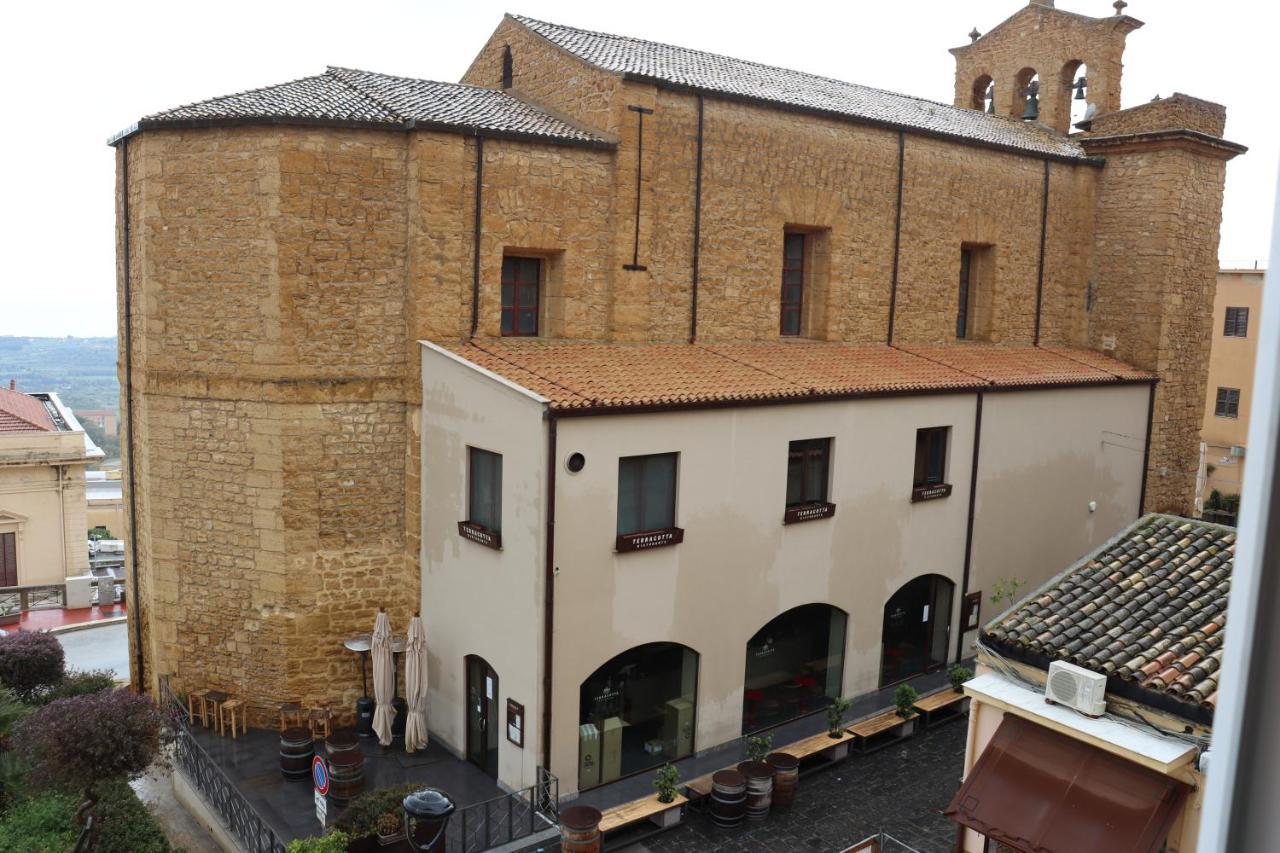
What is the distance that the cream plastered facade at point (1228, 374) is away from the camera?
124 ft

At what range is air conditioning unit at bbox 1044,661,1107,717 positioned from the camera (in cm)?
981

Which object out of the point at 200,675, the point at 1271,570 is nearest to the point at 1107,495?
the point at 200,675

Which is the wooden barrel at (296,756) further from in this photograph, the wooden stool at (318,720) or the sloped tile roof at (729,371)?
the sloped tile roof at (729,371)

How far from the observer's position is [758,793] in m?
13.7

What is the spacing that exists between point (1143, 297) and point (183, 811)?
2268 cm

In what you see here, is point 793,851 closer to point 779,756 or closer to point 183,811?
point 779,756

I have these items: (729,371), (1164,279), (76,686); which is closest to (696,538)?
(729,371)

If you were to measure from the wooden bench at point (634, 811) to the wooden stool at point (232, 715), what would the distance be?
247 inches

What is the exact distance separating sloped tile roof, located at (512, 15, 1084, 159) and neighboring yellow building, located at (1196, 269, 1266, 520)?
56.4 ft

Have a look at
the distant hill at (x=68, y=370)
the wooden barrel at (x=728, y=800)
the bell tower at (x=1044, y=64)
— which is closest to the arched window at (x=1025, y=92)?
the bell tower at (x=1044, y=64)

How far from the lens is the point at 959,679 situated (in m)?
17.4

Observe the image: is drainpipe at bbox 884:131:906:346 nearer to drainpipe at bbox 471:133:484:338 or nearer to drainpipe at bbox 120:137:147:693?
drainpipe at bbox 471:133:484:338

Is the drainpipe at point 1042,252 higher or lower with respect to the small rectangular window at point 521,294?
higher

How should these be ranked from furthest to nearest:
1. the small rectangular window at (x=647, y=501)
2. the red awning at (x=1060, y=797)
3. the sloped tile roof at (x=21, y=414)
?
the sloped tile roof at (x=21, y=414), the small rectangular window at (x=647, y=501), the red awning at (x=1060, y=797)
